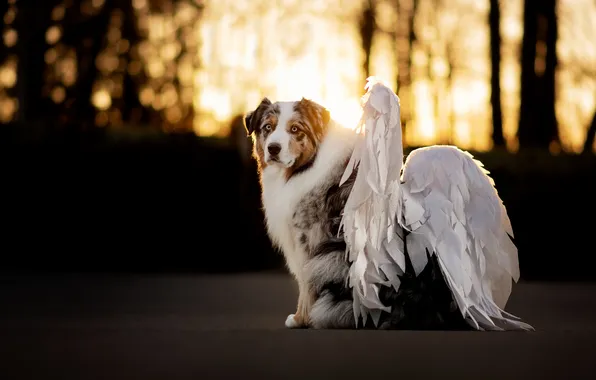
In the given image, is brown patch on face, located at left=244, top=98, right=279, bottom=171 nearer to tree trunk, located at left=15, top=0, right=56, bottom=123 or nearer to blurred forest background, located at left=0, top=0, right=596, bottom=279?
blurred forest background, located at left=0, top=0, right=596, bottom=279

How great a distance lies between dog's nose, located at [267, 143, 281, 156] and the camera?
924 centimetres

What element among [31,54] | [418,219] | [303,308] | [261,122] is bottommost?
[303,308]

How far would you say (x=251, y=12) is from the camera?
2700 cm

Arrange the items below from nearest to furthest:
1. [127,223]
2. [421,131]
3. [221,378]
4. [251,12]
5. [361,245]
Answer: [221,378] < [361,245] < [127,223] < [251,12] < [421,131]

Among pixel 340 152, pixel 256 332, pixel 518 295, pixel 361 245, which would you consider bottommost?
pixel 518 295

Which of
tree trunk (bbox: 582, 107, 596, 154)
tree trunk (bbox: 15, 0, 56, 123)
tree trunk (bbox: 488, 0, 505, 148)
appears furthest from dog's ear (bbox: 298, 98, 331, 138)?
tree trunk (bbox: 582, 107, 596, 154)

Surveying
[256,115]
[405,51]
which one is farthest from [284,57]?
[256,115]

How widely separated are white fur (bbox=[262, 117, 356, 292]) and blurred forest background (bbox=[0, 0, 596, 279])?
1.16 feet

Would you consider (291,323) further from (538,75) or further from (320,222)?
(538,75)

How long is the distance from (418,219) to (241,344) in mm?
1841

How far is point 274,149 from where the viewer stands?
9.26 metres

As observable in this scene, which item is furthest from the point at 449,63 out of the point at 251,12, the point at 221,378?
the point at 221,378

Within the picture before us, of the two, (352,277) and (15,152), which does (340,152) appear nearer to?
(352,277)

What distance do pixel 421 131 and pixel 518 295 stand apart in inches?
795
